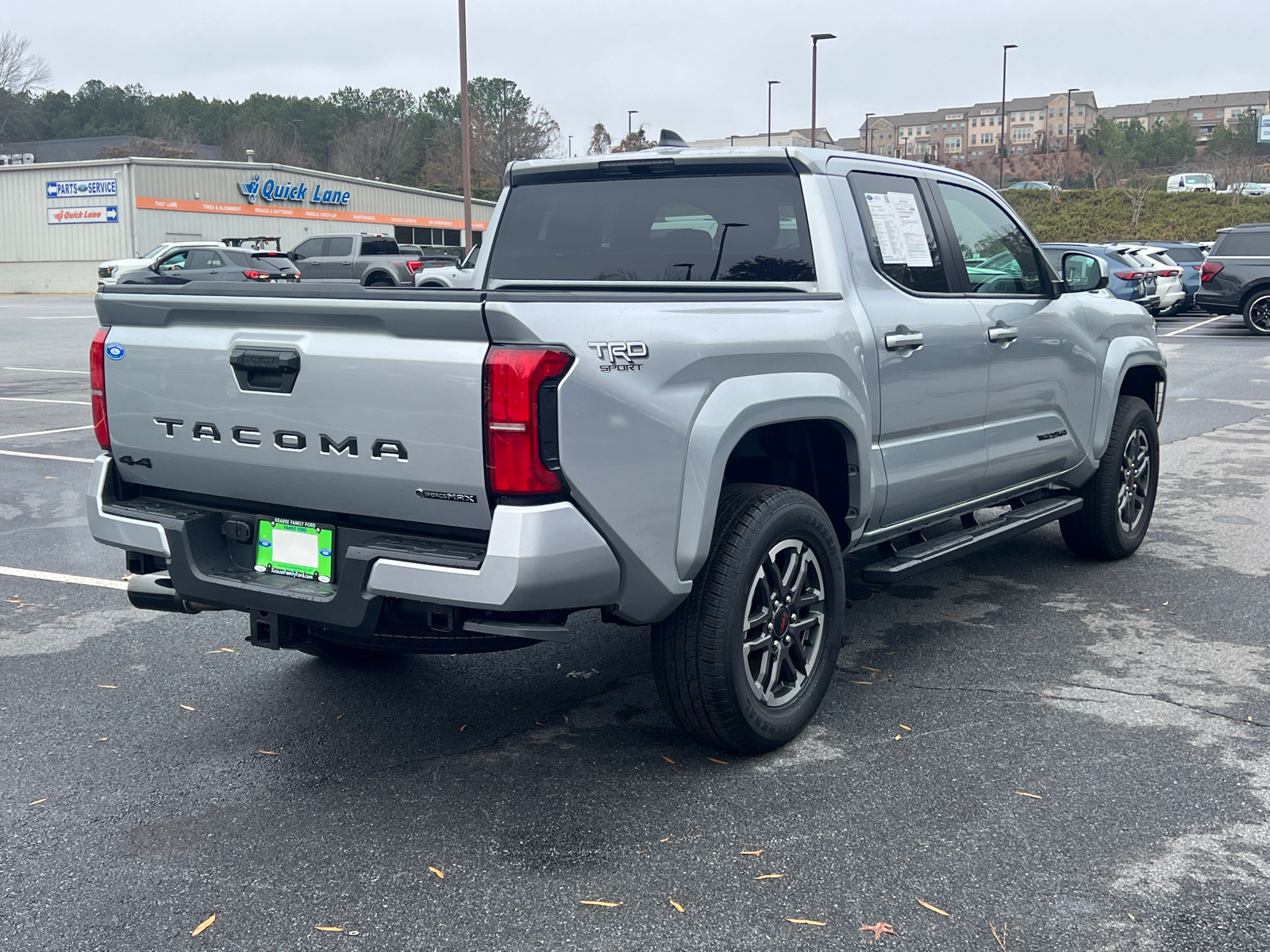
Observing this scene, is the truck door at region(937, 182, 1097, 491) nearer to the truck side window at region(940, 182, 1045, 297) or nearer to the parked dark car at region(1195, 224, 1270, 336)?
the truck side window at region(940, 182, 1045, 297)

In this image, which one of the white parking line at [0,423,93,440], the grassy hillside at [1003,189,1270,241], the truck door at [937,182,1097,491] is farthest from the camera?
the grassy hillside at [1003,189,1270,241]

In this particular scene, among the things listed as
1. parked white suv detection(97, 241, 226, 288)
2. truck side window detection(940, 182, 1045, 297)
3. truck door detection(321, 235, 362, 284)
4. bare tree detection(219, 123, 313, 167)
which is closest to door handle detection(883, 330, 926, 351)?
truck side window detection(940, 182, 1045, 297)

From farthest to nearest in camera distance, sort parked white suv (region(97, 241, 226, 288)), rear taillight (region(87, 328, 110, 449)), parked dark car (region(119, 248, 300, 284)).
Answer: parked white suv (region(97, 241, 226, 288)) → parked dark car (region(119, 248, 300, 284)) → rear taillight (region(87, 328, 110, 449))

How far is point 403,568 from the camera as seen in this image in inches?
125

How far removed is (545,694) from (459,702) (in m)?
0.32

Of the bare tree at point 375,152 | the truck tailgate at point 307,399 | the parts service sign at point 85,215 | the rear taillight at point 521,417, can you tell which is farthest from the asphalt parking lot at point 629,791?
the bare tree at point 375,152

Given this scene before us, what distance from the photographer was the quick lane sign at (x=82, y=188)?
44.0m

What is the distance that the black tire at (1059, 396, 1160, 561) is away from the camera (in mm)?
6176

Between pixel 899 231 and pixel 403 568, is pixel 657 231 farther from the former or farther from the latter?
pixel 403 568

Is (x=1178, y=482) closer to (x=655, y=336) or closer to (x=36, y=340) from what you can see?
(x=655, y=336)

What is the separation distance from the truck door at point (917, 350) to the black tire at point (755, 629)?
0.60 meters

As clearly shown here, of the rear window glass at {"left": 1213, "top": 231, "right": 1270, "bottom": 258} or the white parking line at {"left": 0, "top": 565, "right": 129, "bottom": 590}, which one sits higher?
the rear window glass at {"left": 1213, "top": 231, "right": 1270, "bottom": 258}

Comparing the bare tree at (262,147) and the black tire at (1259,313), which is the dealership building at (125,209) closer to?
the black tire at (1259,313)

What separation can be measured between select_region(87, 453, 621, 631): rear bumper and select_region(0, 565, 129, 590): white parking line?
2538 mm
